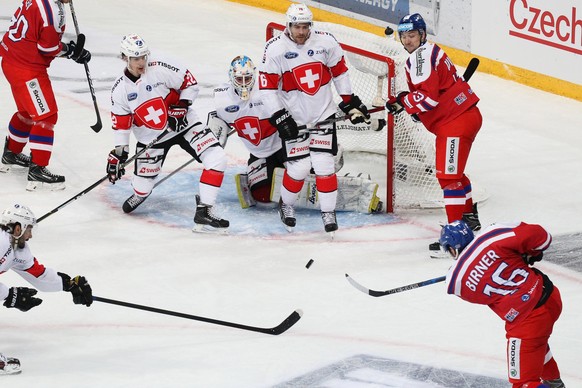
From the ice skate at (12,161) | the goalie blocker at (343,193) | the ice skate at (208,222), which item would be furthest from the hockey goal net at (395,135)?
the ice skate at (12,161)

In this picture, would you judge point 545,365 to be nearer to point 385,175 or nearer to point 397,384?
point 397,384

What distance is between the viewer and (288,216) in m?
6.74

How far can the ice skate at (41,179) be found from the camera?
286 inches

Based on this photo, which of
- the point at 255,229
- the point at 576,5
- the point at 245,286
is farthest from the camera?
the point at 576,5

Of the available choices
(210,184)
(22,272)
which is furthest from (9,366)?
(210,184)

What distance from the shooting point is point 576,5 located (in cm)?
830

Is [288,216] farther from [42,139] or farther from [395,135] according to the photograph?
[42,139]

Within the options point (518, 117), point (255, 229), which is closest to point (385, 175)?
point (255, 229)

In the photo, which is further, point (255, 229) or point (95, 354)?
point (255, 229)

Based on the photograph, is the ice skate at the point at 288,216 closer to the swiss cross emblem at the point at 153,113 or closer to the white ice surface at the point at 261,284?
the white ice surface at the point at 261,284

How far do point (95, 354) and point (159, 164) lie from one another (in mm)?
1838

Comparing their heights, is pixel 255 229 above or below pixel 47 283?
below

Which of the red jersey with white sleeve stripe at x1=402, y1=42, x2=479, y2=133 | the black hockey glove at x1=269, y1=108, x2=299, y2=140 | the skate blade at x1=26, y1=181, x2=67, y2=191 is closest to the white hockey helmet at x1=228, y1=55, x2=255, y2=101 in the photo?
the black hockey glove at x1=269, y1=108, x2=299, y2=140

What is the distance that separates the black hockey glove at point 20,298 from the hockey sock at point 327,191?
6.57ft
